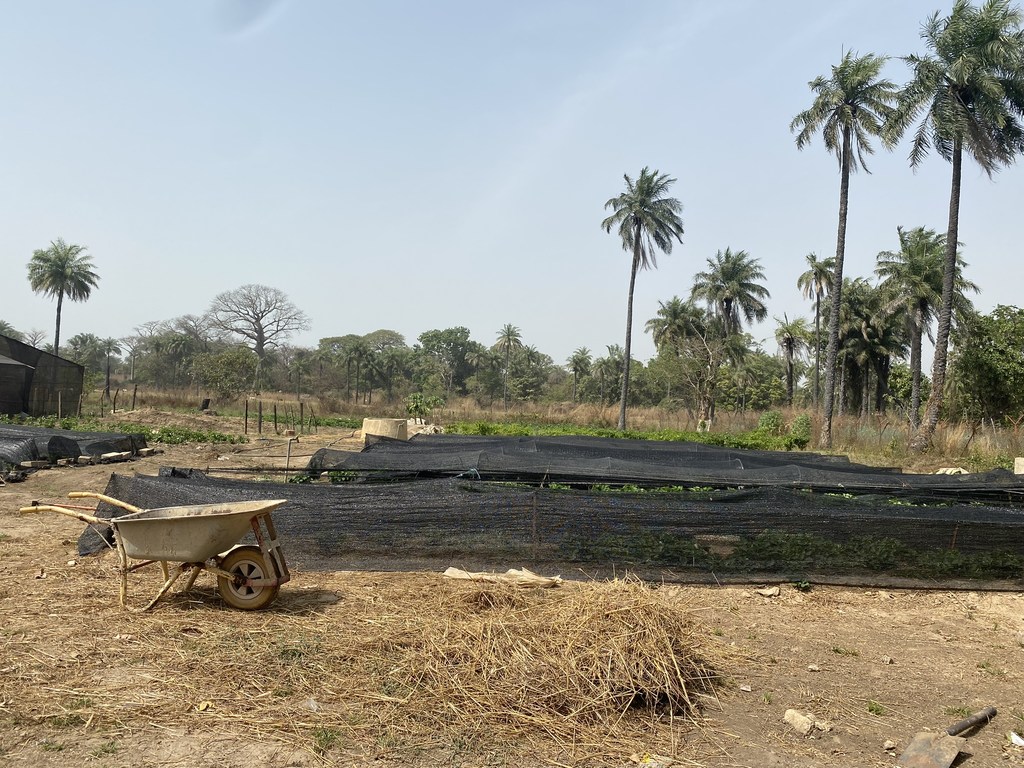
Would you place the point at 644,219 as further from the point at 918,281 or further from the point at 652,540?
the point at 652,540

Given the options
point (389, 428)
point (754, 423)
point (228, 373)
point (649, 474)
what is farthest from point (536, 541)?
point (228, 373)

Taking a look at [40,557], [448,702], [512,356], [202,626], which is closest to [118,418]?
[40,557]

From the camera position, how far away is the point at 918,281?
35.7 metres

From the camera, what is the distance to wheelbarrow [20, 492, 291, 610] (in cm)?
512

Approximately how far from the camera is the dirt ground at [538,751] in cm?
352

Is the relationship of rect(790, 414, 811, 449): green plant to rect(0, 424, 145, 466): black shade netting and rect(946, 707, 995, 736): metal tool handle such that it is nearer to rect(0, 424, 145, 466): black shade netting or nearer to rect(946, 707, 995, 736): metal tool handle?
rect(0, 424, 145, 466): black shade netting

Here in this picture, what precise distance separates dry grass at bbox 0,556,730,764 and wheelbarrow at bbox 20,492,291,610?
7.5 inches

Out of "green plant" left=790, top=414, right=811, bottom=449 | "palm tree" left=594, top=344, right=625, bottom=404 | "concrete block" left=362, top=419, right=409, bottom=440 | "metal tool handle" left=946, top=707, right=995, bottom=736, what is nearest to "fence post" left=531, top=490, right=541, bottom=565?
"metal tool handle" left=946, top=707, right=995, bottom=736

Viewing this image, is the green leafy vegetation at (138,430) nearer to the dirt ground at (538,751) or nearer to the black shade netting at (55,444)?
the black shade netting at (55,444)

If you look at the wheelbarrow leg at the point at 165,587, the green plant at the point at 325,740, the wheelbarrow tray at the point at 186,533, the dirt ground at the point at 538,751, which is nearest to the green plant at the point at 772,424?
the dirt ground at the point at 538,751

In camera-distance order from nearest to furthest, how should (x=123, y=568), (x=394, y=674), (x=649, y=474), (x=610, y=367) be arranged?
(x=394, y=674), (x=123, y=568), (x=649, y=474), (x=610, y=367)

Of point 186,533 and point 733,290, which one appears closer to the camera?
point 186,533

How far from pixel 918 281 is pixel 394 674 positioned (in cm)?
3803

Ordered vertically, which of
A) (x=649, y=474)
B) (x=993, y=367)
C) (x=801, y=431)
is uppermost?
(x=993, y=367)
